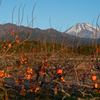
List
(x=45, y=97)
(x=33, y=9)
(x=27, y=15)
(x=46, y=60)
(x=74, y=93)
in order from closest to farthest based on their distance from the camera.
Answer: (x=33, y=9), (x=27, y=15), (x=46, y=60), (x=45, y=97), (x=74, y=93)

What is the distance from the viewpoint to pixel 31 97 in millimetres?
6754

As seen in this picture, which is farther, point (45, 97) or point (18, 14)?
point (45, 97)

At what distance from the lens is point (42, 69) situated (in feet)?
18.4

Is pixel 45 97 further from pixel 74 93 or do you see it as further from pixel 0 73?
pixel 0 73

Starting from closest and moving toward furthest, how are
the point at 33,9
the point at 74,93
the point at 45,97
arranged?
the point at 33,9, the point at 45,97, the point at 74,93

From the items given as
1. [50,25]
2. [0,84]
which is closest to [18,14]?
[50,25]

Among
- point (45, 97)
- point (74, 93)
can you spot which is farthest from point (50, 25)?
point (74, 93)

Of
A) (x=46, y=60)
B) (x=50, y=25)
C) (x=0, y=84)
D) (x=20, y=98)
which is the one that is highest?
(x=50, y=25)

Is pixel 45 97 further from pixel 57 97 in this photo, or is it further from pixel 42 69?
pixel 42 69

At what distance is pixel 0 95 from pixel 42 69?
2.88 meters

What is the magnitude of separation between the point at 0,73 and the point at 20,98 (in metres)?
1.82

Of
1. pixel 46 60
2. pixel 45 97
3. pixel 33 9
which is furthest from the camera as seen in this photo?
pixel 45 97

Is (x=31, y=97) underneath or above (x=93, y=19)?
underneath

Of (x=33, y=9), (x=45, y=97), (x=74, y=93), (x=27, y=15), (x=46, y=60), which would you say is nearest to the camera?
(x=33, y=9)
